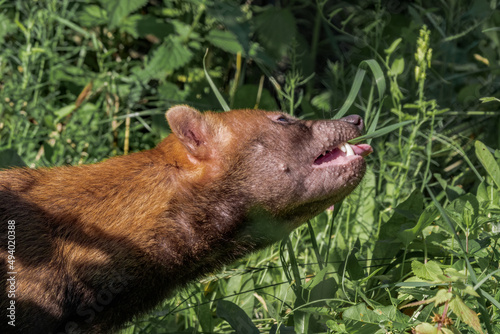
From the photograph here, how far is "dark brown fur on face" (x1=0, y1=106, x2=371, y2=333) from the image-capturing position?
9.28ft

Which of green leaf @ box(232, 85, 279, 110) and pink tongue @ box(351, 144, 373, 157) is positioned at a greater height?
pink tongue @ box(351, 144, 373, 157)

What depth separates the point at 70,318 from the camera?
2840 millimetres

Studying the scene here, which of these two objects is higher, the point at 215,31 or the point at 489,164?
the point at 489,164

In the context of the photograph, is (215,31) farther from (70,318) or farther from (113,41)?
(70,318)

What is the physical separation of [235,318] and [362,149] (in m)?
1.05

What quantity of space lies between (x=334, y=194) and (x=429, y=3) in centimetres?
331

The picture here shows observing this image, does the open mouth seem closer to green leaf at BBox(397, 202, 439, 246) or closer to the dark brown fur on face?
the dark brown fur on face

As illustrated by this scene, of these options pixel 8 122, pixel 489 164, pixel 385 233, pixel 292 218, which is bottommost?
pixel 8 122

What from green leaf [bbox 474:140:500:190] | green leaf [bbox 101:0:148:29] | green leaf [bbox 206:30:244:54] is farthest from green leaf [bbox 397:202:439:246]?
green leaf [bbox 101:0:148:29]

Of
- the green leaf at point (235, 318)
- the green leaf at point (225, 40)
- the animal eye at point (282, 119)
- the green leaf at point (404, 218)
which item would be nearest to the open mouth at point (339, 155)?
the animal eye at point (282, 119)

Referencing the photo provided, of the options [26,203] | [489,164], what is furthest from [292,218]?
[26,203]

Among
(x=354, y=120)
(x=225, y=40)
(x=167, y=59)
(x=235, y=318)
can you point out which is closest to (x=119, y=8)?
(x=167, y=59)

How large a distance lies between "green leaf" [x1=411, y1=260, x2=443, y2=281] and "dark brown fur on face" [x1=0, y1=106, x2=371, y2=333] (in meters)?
0.57

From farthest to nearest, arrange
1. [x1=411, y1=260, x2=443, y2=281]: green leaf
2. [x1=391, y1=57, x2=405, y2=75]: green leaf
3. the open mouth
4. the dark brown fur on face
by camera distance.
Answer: [x1=391, y1=57, x2=405, y2=75]: green leaf < the open mouth < the dark brown fur on face < [x1=411, y1=260, x2=443, y2=281]: green leaf
